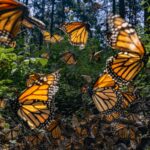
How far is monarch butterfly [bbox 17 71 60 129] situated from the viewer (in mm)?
5180

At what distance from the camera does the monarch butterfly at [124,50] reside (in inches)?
200

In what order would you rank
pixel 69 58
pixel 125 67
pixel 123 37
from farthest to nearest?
pixel 69 58 < pixel 125 67 < pixel 123 37

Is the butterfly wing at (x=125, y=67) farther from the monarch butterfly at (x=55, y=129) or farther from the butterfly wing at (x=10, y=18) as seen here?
the butterfly wing at (x=10, y=18)

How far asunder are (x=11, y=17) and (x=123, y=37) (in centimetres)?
187

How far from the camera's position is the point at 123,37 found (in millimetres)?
5121

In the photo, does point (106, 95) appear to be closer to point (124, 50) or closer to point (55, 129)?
point (55, 129)

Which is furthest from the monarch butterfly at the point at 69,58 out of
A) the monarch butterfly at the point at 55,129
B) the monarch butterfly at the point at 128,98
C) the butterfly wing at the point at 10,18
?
the butterfly wing at the point at 10,18

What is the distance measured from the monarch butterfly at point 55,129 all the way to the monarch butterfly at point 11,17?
3.11 metres

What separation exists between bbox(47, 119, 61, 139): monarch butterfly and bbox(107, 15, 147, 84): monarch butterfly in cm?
162

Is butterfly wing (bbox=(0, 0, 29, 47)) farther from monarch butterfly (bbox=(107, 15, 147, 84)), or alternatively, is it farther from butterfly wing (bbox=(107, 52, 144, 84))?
butterfly wing (bbox=(107, 52, 144, 84))

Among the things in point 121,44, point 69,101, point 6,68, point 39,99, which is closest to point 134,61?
point 121,44

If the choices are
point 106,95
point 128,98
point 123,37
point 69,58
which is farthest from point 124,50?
point 69,58

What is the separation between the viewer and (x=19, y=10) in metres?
3.59

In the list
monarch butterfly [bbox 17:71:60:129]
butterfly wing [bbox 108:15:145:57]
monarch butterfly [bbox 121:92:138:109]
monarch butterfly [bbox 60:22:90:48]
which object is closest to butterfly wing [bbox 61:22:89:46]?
monarch butterfly [bbox 60:22:90:48]
